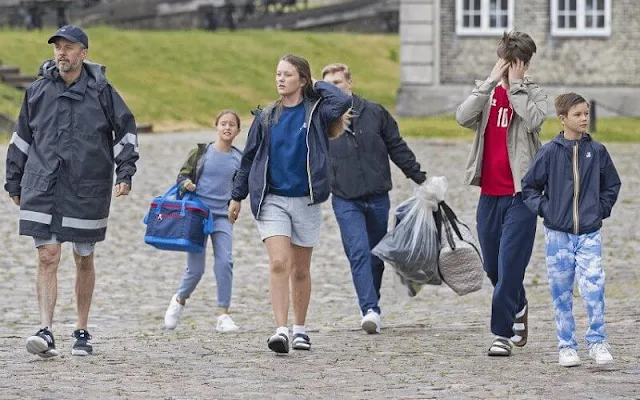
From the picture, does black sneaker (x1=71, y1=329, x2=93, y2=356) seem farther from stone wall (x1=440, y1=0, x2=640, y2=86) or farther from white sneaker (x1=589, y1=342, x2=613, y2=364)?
stone wall (x1=440, y1=0, x2=640, y2=86)

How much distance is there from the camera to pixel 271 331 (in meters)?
12.3

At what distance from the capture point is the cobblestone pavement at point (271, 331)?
8820 millimetres

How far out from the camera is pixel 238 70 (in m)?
39.4

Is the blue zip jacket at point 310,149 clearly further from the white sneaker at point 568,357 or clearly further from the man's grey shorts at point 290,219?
the white sneaker at point 568,357

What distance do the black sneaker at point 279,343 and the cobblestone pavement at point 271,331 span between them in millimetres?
59

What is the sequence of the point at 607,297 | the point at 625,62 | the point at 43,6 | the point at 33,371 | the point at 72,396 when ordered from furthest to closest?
the point at 43,6 → the point at 625,62 → the point at 607,297 → the point at 33,371 → the point at 72,396

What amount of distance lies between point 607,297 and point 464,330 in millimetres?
2132

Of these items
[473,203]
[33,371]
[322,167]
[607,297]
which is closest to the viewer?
A: [33,371]

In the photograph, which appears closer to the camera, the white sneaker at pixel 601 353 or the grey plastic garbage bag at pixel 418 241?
the white sneaker at pixel 601 353

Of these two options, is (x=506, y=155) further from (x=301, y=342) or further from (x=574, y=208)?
(x=301, y=342)

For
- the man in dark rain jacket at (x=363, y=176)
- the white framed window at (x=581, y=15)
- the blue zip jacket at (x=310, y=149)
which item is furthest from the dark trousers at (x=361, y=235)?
the white framed window at (x=581, y=15)

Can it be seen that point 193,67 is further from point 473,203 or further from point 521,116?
point 521,116

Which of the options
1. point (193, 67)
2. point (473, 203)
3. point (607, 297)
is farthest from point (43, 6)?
point (607, 297)

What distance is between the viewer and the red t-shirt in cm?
1011
